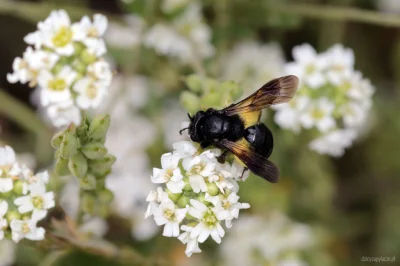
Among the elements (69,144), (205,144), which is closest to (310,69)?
(205,144)

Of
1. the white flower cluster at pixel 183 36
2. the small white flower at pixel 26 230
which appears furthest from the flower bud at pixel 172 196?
the white flower cluster at pixel 183 36

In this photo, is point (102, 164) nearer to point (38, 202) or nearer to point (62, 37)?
point (38, 202)


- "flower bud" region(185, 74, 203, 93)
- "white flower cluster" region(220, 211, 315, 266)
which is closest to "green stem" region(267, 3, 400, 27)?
"flower bud" region(185, 74, 203, 93)

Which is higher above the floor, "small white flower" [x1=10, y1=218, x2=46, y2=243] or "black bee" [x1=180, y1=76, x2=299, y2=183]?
"black bee" [x1=180, y1=76, x2=299, y2=183]

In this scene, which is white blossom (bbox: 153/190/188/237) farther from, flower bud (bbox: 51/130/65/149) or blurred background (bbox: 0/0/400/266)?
blurred background (bbox: 0/0/400/266)

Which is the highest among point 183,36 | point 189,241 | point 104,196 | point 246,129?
point 183,36
